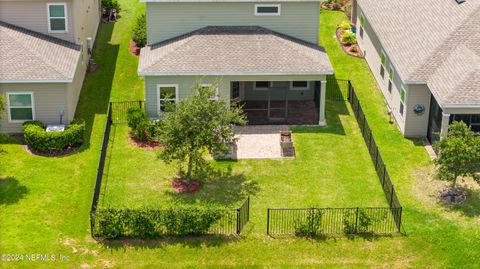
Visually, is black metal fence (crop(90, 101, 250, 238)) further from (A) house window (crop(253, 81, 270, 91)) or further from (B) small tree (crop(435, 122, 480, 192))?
(A) house window (crop(253, 81, 270, 91))

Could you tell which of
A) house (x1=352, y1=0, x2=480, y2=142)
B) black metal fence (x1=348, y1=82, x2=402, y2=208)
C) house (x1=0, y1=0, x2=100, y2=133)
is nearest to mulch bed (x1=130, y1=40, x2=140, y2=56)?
house (x1=0, y1=0, x2=100, y2=133)

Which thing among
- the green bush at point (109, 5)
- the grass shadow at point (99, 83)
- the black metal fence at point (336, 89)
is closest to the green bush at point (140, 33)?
the grass shadow at point (99, 83)

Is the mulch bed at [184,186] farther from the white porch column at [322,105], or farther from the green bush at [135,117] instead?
the white porch column at [322,105]

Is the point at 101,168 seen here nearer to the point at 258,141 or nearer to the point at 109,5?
the point at 258,141

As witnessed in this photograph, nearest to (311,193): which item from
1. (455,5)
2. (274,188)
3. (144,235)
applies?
(274,188)

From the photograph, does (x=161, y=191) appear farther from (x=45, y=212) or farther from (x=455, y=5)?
(x=455, y=5)

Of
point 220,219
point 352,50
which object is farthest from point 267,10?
point 220,219
